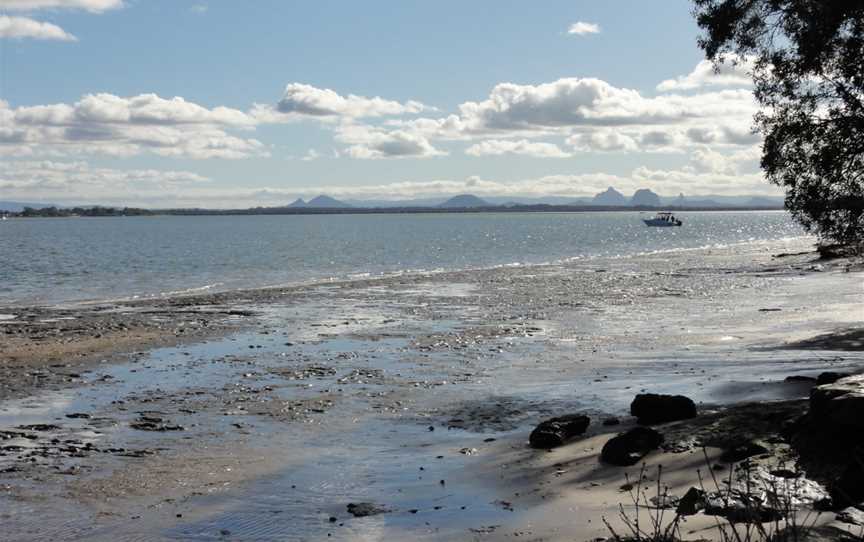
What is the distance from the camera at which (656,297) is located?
4078 cm

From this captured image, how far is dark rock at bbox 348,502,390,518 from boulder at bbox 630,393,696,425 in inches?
208

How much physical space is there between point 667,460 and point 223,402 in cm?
1012

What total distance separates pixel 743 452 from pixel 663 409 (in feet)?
9.04

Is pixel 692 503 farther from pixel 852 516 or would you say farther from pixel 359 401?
pixel 359 401

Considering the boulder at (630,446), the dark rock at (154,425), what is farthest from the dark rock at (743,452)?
the dark rock at (154,425)

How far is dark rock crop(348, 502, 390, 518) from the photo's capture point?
10770 millimetres

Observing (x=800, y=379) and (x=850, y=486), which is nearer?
(x=850, y=486)

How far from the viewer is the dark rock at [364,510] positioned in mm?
10770

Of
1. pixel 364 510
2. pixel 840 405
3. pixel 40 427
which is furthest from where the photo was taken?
pixel 40 427

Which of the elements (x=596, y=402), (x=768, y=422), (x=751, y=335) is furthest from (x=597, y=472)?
(x=751, y=335)

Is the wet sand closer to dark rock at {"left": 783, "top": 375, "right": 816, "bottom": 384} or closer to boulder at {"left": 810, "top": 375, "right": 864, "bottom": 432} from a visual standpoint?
dark rock at {"left": 783, "top": 375, "right": 816, "bottom": 384}

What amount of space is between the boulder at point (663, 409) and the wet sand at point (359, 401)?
17.5 inches

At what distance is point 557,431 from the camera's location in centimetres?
1355

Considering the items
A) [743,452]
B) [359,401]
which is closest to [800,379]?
[743,452]
